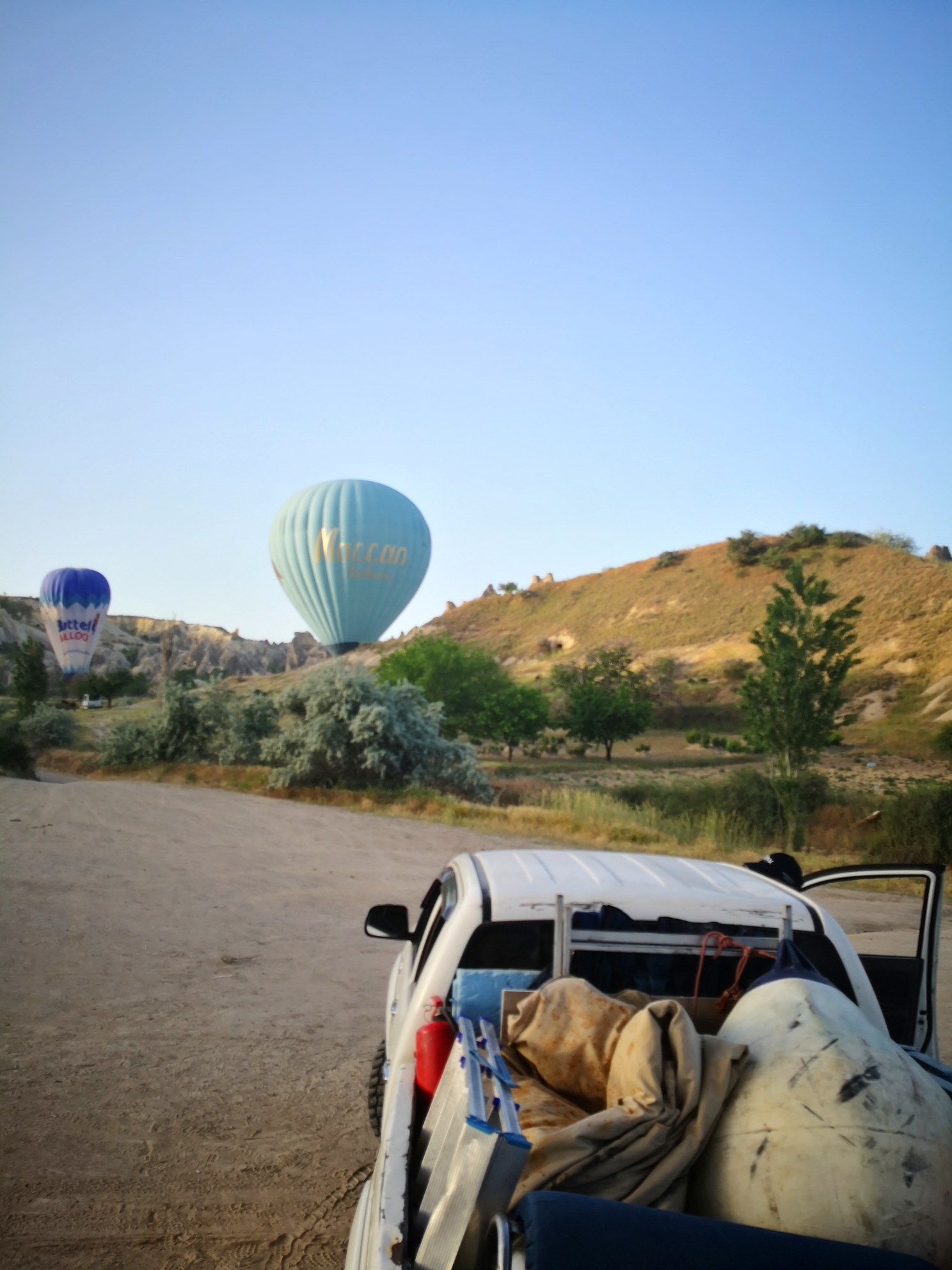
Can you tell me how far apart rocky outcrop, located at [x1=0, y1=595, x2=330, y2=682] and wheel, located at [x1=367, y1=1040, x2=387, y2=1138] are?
116 m

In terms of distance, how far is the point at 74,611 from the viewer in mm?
64188

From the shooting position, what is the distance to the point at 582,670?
73.8 meters

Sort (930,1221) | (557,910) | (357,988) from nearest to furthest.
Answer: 1. (930,1221)
2. (557,910)
3. (357,988)

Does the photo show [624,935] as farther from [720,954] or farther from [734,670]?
[734,670]

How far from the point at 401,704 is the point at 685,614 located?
71.2 meters

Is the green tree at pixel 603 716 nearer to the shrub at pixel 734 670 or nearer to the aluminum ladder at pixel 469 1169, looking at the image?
the shrub at pixel 734 670

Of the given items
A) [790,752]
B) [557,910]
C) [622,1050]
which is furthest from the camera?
[790,752]

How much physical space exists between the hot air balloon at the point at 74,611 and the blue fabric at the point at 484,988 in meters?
64.8

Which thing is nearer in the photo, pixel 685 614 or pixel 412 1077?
pixel 412 1077

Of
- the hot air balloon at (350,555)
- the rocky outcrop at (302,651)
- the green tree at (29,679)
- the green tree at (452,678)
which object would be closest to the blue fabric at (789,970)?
the green tree at (452,678)

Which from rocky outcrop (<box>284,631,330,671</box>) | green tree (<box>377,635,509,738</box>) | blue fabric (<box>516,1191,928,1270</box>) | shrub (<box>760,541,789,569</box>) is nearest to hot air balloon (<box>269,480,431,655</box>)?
green tree (<box>377,635,509,738</box>)

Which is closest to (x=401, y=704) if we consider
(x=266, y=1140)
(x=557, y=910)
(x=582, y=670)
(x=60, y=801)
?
(x=60, y=801)

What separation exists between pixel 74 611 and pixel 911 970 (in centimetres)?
6669

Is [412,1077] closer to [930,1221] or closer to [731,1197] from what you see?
[731,1197]
